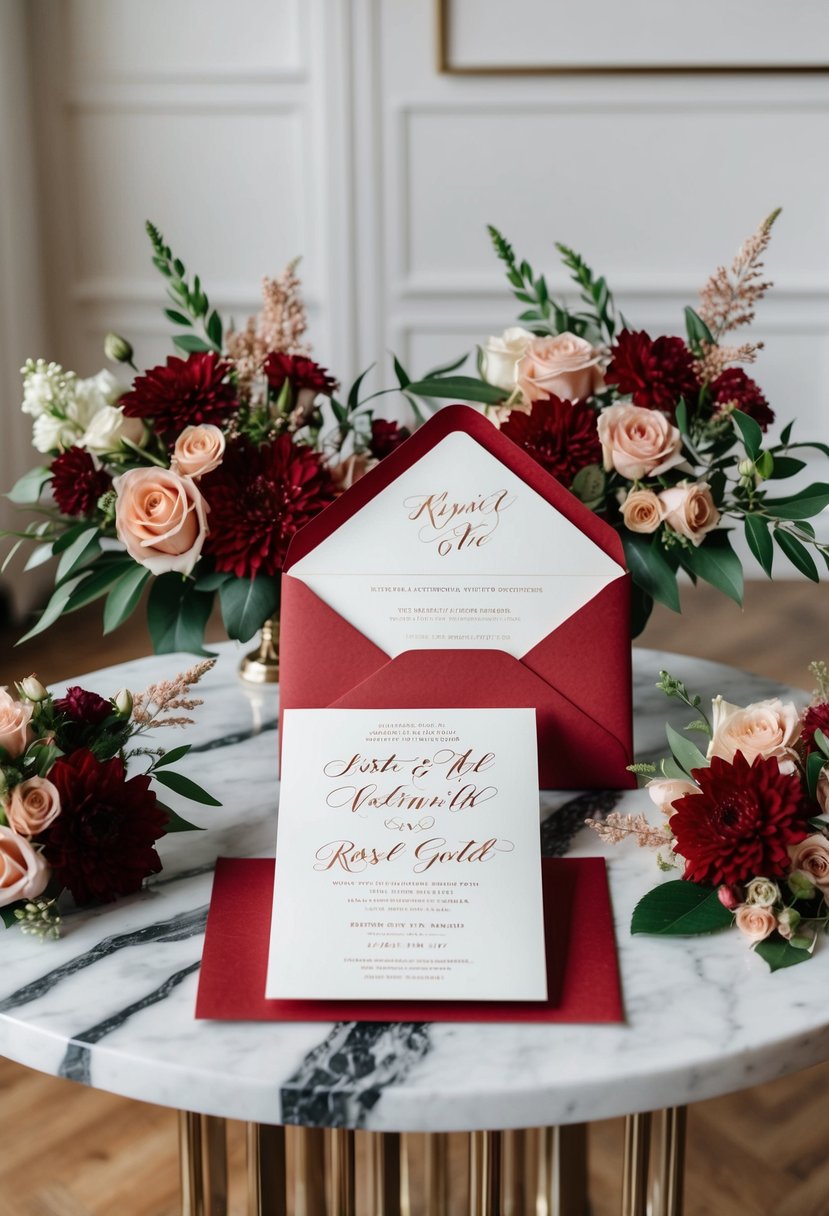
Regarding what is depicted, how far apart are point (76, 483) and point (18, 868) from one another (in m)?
0.40

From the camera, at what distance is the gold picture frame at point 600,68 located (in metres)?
3.02

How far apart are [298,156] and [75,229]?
2.13 feet

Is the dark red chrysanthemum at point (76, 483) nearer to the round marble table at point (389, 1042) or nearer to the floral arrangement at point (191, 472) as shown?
the floral arrangement at point (191, 472)

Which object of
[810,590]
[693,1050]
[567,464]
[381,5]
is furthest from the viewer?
[810,590]

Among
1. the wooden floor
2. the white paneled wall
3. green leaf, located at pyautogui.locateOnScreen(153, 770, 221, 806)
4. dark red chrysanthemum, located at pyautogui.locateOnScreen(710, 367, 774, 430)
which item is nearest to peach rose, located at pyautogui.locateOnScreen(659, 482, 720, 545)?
dark red chrysanthemum, located at pyautogui.locateOnScreen(710, 367, 774, 430)

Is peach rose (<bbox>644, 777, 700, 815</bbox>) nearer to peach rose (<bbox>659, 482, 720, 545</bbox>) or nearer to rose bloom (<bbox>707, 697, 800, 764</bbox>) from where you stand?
rose bloom (<bbox>707, 697, 800, 764</bbox>)

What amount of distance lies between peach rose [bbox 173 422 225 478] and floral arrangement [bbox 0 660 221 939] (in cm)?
21

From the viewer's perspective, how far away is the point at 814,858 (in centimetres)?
69

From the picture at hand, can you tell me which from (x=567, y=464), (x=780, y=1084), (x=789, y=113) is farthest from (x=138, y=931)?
(x=789, y=113)

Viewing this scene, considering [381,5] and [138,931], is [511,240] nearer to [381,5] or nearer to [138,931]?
[381,5]

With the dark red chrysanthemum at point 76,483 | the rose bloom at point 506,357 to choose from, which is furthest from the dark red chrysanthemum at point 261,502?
the rose bloom at point 506,357

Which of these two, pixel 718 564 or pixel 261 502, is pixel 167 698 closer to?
pixel 261 502

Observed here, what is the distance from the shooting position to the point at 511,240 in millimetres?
3195

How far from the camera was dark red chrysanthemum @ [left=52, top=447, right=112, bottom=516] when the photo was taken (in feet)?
3.27
